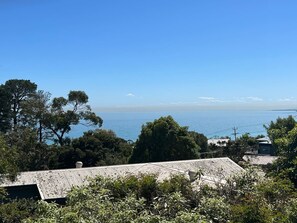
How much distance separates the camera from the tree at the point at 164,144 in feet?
82.1

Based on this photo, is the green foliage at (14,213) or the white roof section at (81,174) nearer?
the green foliage at (14,213)

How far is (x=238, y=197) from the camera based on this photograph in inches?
356

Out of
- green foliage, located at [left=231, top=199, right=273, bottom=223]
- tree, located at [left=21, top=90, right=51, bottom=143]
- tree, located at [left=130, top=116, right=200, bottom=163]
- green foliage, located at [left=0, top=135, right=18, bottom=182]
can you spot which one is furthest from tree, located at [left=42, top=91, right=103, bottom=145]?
green foliage, located at [left=231, top=199, right=273, bottom=223]

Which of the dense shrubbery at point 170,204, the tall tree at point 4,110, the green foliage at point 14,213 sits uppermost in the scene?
the tall tree at point 4,110

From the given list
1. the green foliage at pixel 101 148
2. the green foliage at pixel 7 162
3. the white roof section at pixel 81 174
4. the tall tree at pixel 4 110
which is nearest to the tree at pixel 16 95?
the tall tree at pixel 4 110

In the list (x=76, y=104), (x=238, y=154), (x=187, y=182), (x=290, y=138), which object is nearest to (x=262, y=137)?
(x=238, y=154)

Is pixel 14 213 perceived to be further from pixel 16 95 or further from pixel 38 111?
pixel 16 95

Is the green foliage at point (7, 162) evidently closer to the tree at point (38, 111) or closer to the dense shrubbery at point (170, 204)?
the dense shrubbery at point (170, 204)

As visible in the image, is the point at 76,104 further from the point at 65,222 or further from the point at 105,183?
the point at 65,222

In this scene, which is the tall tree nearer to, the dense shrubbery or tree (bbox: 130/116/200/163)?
tree (bbox: 130/116/200/163)

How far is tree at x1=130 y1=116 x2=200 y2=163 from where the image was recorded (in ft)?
82.1

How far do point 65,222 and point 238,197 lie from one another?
4.81 meters

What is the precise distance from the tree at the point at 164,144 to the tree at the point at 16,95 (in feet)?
46.8

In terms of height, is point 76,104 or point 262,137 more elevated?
point 76,104
